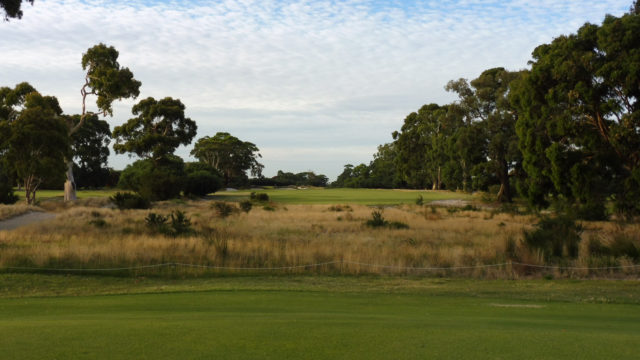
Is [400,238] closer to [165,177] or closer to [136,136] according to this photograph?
[165,177]

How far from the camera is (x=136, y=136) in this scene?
70.6m

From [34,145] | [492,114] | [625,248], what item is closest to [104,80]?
[34,145]

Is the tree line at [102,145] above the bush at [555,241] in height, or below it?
above

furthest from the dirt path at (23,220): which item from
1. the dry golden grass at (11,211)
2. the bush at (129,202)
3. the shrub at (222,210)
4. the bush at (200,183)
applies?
the bush at (200,183)

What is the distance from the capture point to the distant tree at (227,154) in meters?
101

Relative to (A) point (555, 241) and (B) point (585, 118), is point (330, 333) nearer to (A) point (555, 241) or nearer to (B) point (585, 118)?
(A) point (555, 241)

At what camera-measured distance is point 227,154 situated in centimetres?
10331

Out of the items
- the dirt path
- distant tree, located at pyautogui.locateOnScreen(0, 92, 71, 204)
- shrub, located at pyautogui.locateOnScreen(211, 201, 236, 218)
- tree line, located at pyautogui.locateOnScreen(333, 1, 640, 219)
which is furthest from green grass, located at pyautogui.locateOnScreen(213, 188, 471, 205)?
tree line, located at pyautogui.locateOnScreen(333, 1, 640, 219)

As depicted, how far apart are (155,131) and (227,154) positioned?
106 feet

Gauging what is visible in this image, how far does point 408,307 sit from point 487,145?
4152cm

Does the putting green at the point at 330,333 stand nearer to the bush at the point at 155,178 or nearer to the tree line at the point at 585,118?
the tree line at the point at 585,118

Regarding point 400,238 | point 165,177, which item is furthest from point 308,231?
point 165,177

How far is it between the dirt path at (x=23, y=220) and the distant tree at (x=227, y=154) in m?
65.0

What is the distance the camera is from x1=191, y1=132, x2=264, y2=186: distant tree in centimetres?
10075
